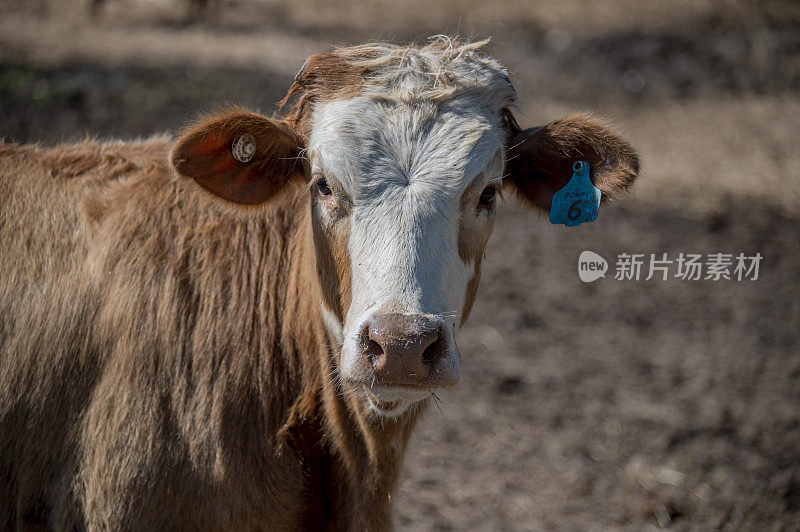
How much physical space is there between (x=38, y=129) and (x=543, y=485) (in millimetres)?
6398

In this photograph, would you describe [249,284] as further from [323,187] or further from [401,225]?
[401,225]

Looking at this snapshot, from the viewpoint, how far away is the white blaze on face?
2.56 m

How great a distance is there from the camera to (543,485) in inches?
193

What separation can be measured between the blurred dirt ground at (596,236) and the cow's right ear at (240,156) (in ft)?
0.96

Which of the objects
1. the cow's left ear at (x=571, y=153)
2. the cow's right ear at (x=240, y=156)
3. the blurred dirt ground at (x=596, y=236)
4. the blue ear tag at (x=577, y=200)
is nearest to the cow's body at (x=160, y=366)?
the cow's right ear at (x=240, y=156)

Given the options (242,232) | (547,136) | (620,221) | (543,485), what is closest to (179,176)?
(242,232)

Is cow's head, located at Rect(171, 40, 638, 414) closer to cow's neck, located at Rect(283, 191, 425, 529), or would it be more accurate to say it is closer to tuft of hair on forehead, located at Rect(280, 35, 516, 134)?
tuft of hair on forehead, located at Rect(280, 35, 516, 134)

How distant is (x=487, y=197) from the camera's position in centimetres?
296

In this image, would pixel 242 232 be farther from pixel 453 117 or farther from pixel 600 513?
pixel 600 513

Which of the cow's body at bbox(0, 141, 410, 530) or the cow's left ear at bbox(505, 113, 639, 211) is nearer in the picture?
the cow's body at bbox(0, 141, 410, 530)
